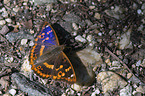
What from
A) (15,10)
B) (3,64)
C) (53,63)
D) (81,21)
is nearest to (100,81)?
(53,63)

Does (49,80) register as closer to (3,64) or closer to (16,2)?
(3,64)

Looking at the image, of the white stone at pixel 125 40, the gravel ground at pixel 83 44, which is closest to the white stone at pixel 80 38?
the gravel ground at pixel 83 44

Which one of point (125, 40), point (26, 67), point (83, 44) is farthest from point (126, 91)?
point (26, 67)

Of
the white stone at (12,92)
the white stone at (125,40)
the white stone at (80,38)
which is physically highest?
the white stone at (80,38)

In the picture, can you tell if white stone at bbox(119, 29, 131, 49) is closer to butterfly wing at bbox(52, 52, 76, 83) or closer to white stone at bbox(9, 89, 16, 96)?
butterfly wing at bbox(52, 52, 76, 83)

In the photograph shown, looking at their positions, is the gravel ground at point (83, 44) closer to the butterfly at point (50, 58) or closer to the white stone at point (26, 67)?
the white stone at point (26, 67)

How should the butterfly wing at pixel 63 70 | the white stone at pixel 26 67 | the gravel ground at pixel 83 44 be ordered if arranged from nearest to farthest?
the butterfly wing at pixel 63 70 < the gravel ground at pixel 83 44 < the white stone at pixel 26 67
